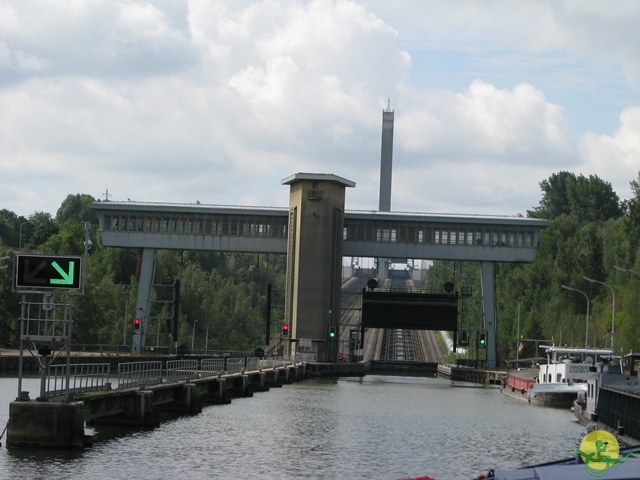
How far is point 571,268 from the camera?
15550 cm

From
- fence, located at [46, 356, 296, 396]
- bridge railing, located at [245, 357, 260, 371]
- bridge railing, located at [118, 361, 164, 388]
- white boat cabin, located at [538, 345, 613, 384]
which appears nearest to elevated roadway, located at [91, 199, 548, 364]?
fence, located at [46, 356, 296, 396]

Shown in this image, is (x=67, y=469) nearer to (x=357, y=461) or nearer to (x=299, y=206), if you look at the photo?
(x=357, y=461)

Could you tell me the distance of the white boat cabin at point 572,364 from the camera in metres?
69.4

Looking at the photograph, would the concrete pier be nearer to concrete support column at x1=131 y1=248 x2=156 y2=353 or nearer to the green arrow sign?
the green arrow sign

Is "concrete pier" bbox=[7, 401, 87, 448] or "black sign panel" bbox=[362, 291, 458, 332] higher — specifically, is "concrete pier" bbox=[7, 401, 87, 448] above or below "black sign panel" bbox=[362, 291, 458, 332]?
below

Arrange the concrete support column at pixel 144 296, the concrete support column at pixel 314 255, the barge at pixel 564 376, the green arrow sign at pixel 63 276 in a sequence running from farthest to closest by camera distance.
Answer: the concrete support column at pixel 314 255 → the concrete support column at pixel 144 296 → the barge at pixel 564 376 → the green arrow sign at pixel 63 276

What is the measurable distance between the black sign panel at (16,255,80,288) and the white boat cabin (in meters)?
36.0

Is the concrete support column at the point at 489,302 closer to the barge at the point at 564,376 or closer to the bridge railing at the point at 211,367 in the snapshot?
the barge at the point at 564,376

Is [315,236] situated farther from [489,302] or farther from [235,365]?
[235,365]

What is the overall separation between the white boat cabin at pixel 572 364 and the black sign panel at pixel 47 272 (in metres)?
36.0

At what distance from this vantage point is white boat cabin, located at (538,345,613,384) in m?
69.4

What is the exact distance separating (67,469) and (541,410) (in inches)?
1457

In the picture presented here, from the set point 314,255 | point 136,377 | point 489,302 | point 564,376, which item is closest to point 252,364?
point 314,255

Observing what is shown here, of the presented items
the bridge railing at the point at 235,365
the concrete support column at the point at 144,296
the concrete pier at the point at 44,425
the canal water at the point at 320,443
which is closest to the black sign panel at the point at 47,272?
the concrete pier at the point at 44,425
